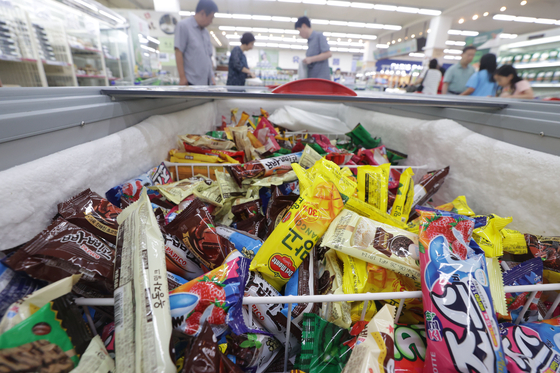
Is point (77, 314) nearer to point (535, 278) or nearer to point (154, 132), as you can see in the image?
point (154, 132)

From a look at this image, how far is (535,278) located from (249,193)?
2.32ft

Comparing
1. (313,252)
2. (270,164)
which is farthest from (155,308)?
(270,164)

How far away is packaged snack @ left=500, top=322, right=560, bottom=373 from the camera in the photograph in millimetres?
412

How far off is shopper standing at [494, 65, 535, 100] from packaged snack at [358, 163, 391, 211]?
2.84 m

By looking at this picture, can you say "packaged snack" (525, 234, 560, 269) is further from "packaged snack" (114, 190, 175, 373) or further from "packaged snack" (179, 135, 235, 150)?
"packaged snack" (179, 135, 235, 150)

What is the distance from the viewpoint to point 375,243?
53cm

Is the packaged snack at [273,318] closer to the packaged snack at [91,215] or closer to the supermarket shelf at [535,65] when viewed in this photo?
the packaged snack at [91,215]

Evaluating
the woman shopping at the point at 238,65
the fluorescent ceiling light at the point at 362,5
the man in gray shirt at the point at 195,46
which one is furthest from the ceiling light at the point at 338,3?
the man in gray shirt at the point at 195,46

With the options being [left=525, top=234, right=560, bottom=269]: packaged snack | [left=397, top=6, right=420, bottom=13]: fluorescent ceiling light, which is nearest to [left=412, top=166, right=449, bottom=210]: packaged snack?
[left=525, top=234, right=560, bottom=269]: packaged snack

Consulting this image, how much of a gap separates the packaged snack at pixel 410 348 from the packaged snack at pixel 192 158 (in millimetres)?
818

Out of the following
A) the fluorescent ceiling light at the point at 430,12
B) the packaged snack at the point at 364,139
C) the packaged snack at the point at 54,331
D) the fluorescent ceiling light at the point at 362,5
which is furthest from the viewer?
the fluorescent ceiling light at the point at 430,12

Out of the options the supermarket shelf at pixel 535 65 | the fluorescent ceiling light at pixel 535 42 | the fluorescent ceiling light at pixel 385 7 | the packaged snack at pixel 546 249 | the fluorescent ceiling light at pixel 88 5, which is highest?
the fluorescent ceiling light at pixel 385 7

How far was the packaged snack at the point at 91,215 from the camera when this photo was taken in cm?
52

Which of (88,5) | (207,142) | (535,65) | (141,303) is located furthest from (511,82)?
(88,5)
